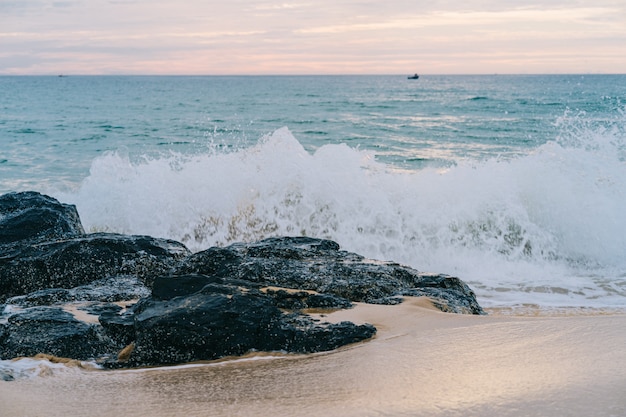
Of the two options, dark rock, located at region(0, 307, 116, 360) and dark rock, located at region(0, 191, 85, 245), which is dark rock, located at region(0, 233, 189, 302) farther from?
dark rock, located at region(0, 307, 116, 360)

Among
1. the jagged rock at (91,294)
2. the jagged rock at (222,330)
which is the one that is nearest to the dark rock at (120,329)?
the jagged rock at (222,330)

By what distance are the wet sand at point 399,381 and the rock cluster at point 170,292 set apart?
166 mm

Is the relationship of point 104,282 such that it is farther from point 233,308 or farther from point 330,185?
point 330,185

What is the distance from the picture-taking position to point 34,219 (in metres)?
5.41

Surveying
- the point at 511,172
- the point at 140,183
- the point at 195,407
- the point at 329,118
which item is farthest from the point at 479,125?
the point at 195,407

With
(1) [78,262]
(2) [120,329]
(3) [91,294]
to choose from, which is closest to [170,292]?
(2) [120,329]

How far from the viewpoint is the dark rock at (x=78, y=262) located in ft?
14.8

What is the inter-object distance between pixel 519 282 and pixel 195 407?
5.06 m

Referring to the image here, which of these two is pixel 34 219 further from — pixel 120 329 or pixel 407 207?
pixel 407 207

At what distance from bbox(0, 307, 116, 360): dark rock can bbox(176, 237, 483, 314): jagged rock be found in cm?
98

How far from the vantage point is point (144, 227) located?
9.10 meters

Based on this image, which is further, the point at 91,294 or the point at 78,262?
the point at 78,262

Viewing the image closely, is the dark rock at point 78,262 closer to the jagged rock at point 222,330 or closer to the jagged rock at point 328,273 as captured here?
the jagged rock at point 328,273

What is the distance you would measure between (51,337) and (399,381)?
190cm
